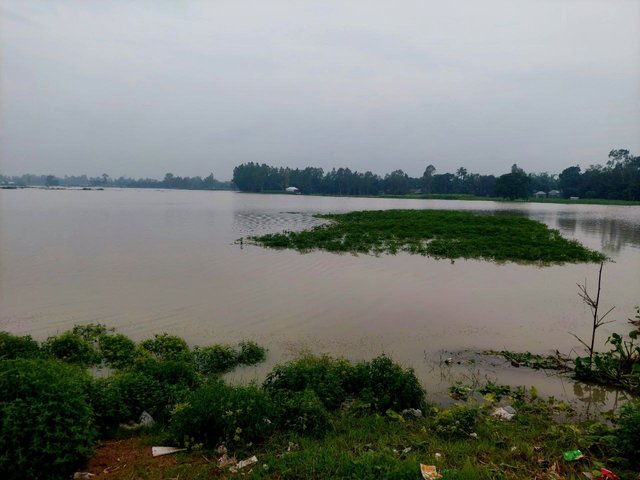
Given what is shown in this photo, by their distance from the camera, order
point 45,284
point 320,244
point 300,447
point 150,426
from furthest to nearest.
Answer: point 320,244
point 45,284
point 150,426
point 300,447

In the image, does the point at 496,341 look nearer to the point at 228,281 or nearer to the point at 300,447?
the point at 300,447

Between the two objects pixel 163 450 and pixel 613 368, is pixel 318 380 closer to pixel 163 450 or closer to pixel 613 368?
pixel 163 450

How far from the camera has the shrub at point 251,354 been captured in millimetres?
7070

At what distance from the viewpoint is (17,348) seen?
6.49 metres

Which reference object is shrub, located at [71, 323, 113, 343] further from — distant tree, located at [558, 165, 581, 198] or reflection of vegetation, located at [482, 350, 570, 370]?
distant tree, located at [558, 165, 581, 198]

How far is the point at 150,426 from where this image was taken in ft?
15.5

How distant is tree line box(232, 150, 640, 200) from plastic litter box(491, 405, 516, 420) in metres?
95.6

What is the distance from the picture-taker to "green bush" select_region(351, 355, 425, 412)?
17.4 ft

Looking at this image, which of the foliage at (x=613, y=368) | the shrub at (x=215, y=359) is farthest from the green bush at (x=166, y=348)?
the foliage at (x=613, y=368)

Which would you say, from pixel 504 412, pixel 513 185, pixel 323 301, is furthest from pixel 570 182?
pixel 504 412

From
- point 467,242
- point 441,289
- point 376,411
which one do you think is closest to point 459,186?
point 467,242

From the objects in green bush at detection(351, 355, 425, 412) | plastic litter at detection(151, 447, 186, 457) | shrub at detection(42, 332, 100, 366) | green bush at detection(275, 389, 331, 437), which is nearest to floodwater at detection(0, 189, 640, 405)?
green bush at detection(351, 355, 425, 412)

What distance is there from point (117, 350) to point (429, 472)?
582 cm

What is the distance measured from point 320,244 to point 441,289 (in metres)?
8.90
